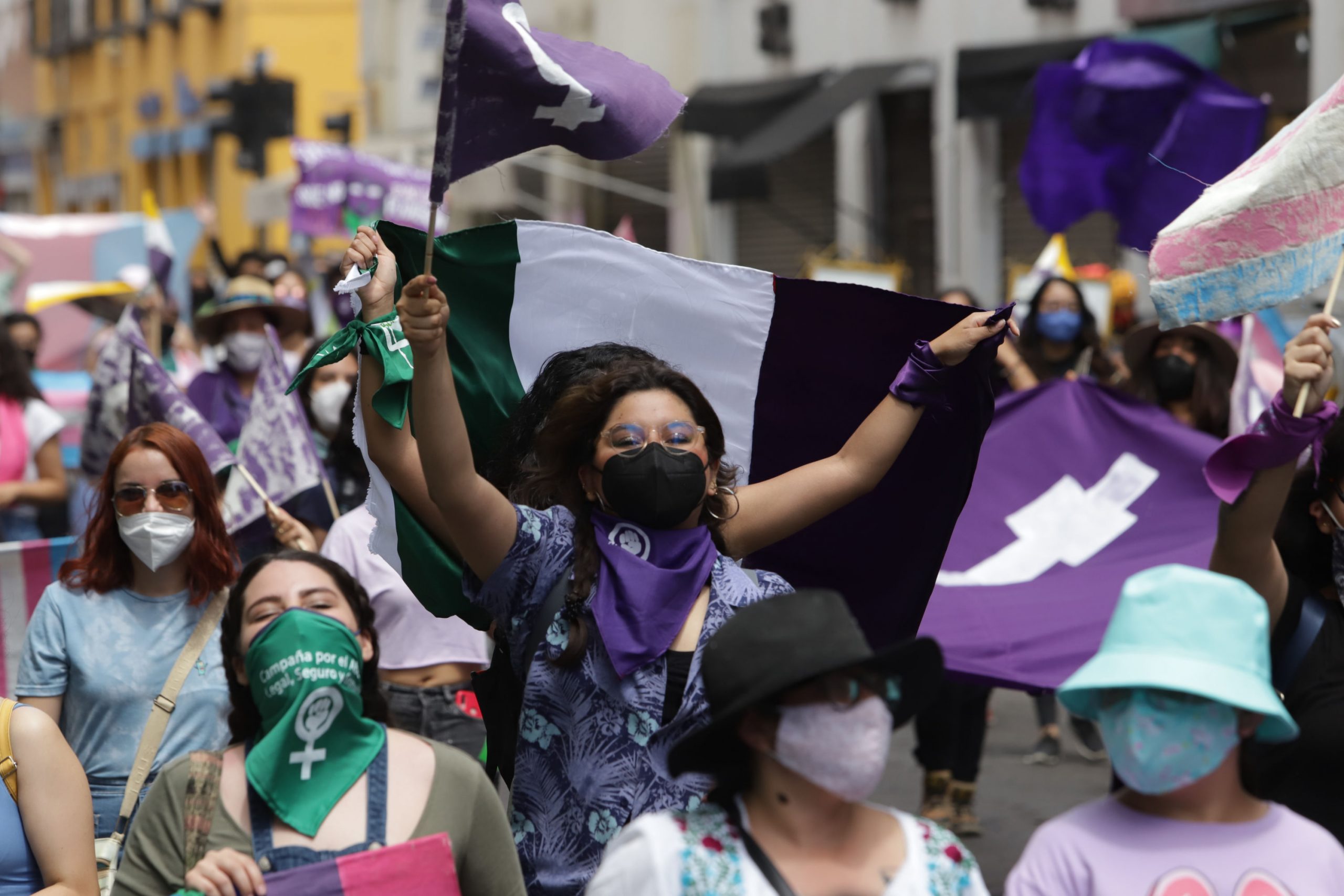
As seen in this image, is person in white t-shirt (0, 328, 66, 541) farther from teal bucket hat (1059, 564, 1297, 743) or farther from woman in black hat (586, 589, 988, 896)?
teal bucket hat (1059, 564, 1297, 743)

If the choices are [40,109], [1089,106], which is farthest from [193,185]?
[1089,106]

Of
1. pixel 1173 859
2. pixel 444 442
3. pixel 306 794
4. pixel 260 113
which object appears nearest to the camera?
pixel 1173 859

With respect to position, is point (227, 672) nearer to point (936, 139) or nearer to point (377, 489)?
point (377, 489)

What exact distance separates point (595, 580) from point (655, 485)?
21cm

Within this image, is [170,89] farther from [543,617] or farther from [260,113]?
[543,617]

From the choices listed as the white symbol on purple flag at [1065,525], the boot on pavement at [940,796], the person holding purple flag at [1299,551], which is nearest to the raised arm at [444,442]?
the person holding purple flag at [1299,551]

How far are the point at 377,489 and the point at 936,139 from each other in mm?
16412

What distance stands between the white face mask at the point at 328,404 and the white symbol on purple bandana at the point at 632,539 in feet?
11.2

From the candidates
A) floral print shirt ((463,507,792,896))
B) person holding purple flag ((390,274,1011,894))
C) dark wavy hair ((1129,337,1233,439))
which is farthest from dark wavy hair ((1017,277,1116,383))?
floral print shirt ((463,507,792,896))

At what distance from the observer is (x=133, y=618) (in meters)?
4.36

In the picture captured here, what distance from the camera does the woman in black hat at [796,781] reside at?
2.46 meters

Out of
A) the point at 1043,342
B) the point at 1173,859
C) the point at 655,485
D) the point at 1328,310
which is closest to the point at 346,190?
the point at 1043,342

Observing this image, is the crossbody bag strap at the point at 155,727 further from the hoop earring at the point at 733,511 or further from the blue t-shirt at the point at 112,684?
the hoop earring at the point at 733,511

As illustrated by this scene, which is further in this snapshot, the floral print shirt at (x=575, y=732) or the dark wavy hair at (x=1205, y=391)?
the dark wavy hair at (x=1205, y=391)
